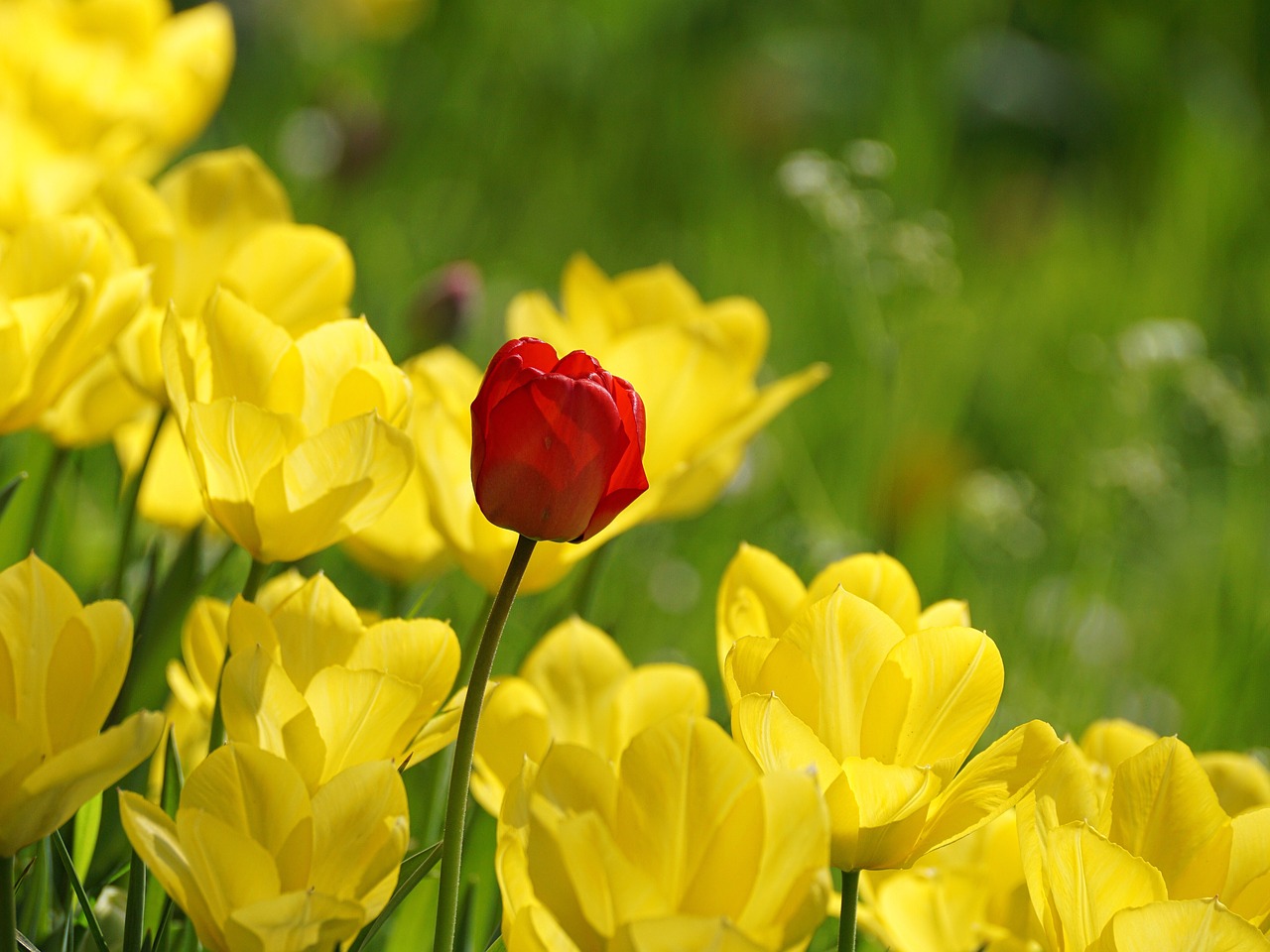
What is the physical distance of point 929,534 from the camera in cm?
114

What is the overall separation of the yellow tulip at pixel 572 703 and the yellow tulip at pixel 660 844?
85 millimetres

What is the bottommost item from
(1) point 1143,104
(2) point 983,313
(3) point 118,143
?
(2) point 983,313

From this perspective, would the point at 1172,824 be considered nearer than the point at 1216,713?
Yes

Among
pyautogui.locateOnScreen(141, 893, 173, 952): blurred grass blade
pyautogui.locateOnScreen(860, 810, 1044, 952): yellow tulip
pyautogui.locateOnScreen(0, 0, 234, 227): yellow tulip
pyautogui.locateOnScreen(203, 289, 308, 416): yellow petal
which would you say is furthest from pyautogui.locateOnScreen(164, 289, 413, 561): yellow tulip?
pyautogui.locateOnScreen(0, 0, 234, 227): yellow tulip

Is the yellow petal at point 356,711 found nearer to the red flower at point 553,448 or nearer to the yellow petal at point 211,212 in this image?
the red flower at point 553,448

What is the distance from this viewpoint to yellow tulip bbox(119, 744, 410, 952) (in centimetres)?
32

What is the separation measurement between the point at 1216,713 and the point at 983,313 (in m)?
0.93

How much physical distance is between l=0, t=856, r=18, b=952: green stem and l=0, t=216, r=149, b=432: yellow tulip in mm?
177

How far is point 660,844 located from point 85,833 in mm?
232

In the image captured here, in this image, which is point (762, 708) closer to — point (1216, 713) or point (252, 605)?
point (252, 605)

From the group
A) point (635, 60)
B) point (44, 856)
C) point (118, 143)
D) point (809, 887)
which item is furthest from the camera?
point (635, 60)

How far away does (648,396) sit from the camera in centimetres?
59

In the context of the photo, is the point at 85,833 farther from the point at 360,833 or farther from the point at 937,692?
the point at 937,692

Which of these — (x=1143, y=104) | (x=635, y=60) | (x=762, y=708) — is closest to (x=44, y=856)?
(x=762, y=708)
